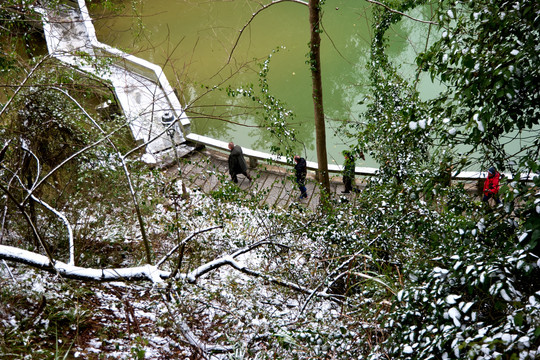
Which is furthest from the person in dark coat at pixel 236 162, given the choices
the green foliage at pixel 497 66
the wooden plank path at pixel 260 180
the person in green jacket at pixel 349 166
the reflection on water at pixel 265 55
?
the green foliage at pixel 497 66

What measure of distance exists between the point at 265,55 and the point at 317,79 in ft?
25.6

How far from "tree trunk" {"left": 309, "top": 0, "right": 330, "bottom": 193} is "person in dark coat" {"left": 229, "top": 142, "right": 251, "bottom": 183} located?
1819 millimetres

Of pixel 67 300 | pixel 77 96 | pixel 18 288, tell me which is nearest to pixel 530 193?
pixel 67 300

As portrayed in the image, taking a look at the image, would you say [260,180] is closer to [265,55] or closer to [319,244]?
[319,244]

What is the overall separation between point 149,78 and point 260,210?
23.0ft

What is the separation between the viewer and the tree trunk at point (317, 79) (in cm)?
733

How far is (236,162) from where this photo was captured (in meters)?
9.22

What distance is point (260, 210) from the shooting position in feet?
23.7

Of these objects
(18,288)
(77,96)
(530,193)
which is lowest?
(530,193)

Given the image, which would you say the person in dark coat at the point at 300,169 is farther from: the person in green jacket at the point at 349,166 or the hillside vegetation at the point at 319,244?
the hillside vegetation at the point at 319,244

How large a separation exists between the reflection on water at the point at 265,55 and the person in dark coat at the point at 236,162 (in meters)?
2.49

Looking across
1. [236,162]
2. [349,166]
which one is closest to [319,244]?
[349,166]

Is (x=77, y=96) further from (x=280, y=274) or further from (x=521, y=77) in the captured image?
(x=521, y=77)

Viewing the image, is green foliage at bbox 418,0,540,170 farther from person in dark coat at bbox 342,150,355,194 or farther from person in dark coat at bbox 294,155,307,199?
person in dark coat at bbox 294,155,307,199
